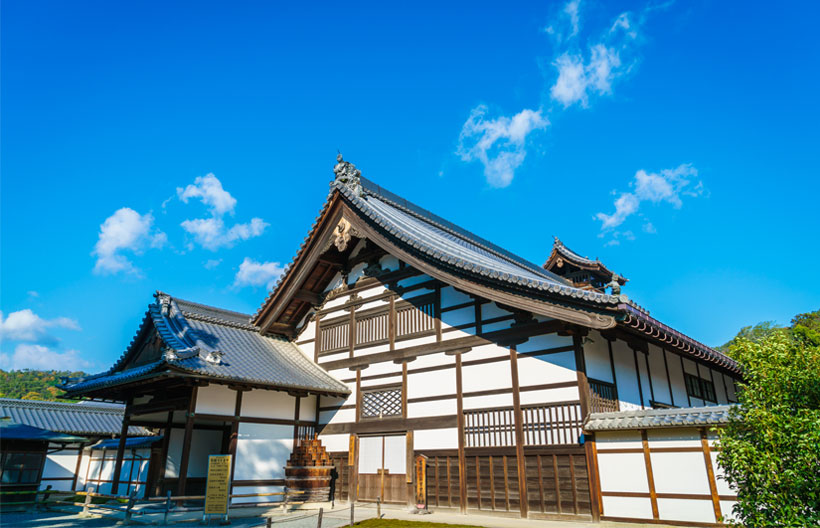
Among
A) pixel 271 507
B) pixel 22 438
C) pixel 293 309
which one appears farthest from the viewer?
pixel 293 309

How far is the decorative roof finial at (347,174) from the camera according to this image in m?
18.3

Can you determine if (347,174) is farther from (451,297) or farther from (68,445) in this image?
(68,445)

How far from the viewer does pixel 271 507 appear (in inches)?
617

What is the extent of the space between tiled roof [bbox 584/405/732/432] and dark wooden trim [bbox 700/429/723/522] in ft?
1.06

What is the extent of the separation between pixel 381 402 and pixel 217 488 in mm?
5390

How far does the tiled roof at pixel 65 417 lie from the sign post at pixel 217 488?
15748mm

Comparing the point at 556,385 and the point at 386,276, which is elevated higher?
the point at 386,276

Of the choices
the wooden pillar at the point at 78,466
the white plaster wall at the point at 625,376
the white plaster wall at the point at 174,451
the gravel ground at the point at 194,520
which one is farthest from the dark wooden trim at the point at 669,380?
the wooden pillar at the point at 78,466

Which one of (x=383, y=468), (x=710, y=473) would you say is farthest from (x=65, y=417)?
(x=710, y=473)

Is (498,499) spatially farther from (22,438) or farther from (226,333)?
(22,438)

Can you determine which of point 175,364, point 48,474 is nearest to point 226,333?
point 175,364

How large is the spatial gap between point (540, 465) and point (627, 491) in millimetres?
2096

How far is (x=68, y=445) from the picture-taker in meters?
25.8

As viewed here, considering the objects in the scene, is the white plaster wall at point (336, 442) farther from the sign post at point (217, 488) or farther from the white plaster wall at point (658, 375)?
the white plaster wall at point (658, 375)
